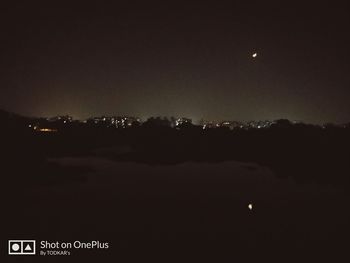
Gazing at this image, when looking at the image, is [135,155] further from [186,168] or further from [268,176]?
[268,176]

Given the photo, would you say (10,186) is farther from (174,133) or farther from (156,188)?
(174,133)

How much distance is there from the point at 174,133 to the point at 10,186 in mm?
35399

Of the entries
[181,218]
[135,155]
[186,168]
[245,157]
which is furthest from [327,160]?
[181,218]

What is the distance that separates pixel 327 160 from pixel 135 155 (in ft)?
48.2

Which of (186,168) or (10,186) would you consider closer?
(10,186)

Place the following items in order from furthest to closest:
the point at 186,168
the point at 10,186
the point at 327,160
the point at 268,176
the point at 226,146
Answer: the point at 226,146 → the point at 327,160 → the point at 186,168 → the point at 268,176 → the point at 10,186

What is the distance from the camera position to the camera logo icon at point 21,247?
9.05 metres

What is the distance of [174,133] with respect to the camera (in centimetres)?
5125

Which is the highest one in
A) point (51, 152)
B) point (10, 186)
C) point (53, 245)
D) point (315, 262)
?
point (51, 152)

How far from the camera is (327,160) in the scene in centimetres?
2891

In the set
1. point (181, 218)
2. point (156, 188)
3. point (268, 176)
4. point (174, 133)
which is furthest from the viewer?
point (174, 133)

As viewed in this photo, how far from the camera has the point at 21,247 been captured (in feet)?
30.5

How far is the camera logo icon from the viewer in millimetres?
9055

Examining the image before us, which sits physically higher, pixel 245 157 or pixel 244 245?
pixel 245 157
